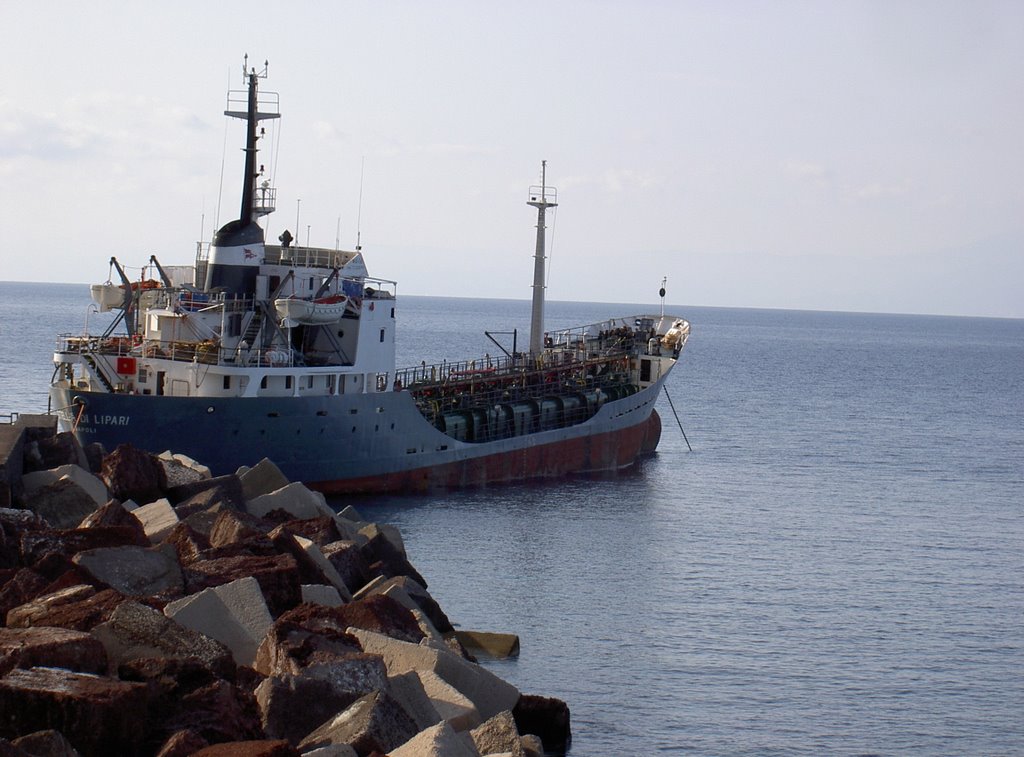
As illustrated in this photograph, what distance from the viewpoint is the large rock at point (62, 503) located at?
1866 centimetres

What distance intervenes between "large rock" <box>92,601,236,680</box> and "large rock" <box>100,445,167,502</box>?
8360 mm

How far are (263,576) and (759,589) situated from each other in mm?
13484

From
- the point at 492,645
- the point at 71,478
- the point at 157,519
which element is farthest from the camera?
the point at 492,645

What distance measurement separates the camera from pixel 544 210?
50.2m

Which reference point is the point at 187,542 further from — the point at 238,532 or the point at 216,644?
the point at 216,644

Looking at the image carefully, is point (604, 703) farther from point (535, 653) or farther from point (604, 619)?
point (604, 619)

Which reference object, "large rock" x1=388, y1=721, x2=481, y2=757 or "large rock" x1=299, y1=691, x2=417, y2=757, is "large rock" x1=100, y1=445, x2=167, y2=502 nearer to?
"large rock" x1=299, y1=691, x2=417, y2=757

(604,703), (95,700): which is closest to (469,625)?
(604,703)

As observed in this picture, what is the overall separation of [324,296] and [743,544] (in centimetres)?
A: 1213

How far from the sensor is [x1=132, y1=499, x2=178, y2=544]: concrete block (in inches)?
702

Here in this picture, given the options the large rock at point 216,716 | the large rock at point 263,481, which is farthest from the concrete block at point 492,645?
the large rock at point 216,716

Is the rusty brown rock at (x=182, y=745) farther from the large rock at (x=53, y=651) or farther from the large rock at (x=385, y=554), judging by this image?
the large rock at (x=385, y=554)

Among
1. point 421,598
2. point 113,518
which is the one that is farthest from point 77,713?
point 421,598

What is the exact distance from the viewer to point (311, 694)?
38.8 ft
